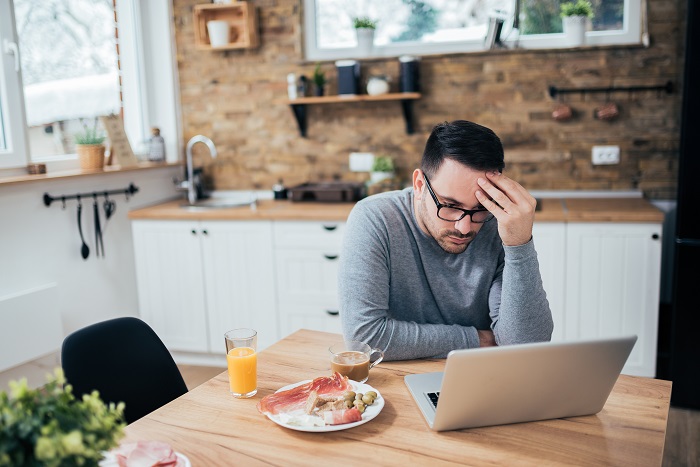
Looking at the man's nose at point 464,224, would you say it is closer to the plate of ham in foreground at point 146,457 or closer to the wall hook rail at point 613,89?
the plate of ham in foreground at point 146,457

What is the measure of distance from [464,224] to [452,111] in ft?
6.93

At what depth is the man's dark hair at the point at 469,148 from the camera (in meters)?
1.64

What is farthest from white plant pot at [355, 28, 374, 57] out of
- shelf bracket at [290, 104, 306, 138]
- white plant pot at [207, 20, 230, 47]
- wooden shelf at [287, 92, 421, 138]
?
white plant pot at [207, 20, 230, 47]

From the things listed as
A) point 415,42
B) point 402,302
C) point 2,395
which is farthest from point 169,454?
point 415,42

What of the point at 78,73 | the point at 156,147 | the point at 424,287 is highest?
the point at 78,73

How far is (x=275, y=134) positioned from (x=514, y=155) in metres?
1.43

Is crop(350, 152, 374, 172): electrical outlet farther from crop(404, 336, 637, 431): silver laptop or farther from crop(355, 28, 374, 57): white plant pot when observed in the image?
crop(404, 336, 637, 431): silver laptop

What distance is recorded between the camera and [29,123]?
3.24 meters

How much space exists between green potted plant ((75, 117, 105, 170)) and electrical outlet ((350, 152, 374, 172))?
1.38 meters

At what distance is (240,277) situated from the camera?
3512 mm

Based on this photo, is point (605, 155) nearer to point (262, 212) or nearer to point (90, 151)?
point (262, 212)

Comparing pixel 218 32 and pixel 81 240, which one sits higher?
pixel 218 32

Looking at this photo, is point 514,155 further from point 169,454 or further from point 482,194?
point 169,454

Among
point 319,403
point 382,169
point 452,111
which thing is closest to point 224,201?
point 382,169
